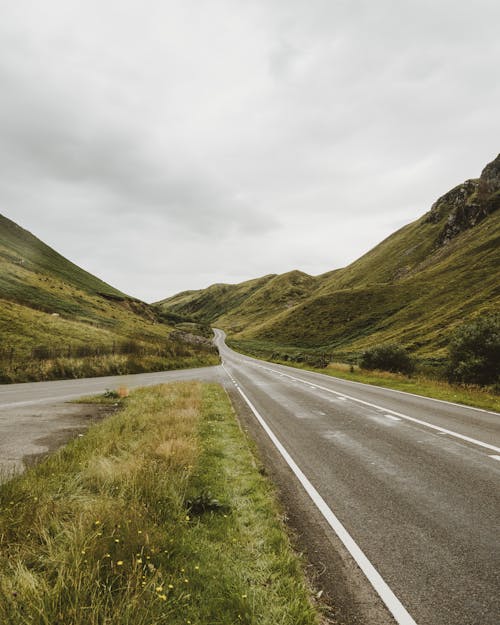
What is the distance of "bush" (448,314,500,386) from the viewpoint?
68.9ft

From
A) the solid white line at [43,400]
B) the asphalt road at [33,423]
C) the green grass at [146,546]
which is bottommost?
the solid white line at [43,400]

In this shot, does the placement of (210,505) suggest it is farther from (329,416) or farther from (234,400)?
(234,400)

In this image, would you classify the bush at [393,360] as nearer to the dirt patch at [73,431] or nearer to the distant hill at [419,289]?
the distant hill at [419,289]

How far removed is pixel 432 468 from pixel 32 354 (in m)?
25.3

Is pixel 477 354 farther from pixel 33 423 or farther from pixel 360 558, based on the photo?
pixel 33 423

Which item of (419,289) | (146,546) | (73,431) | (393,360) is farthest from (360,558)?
(419,289)

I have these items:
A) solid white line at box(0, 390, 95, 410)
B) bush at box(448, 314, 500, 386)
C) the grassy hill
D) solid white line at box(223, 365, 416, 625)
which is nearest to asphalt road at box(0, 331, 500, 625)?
solid white line at box(223, 365, 416, 625)

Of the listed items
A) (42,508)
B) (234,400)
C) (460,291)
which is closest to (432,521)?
(42,508)

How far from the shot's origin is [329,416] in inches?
459

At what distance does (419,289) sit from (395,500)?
305 ft

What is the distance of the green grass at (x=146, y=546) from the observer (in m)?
2.49

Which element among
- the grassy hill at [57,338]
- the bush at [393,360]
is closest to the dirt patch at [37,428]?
the grassy hill at [57,338]

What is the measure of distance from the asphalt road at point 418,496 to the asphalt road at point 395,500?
15mm

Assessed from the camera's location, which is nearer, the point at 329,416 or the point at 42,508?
the point at 42,508
